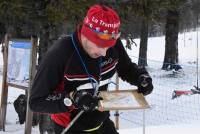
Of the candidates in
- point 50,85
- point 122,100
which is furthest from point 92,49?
point 122,100

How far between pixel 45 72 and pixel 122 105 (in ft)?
2.11

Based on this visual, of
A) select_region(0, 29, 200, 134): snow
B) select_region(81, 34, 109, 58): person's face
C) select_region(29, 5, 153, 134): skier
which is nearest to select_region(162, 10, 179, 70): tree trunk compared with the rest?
select_region(0, 29, 200, 134): snow

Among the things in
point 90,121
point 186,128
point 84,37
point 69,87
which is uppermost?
point 84,37

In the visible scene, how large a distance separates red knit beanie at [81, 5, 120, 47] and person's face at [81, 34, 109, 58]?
0.03 m

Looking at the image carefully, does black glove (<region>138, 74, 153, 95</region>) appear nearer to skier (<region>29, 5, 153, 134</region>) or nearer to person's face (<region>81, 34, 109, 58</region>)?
skier (<region>29, 5, 153, 134</region>)

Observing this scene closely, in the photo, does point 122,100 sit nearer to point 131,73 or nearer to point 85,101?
point 131,73

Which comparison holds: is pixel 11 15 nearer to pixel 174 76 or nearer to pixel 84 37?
pixel 84 37

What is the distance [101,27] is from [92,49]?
16cm

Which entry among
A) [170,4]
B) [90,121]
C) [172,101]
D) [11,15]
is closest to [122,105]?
[90,121]

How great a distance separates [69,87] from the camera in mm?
3338

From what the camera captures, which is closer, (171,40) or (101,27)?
(101,27)

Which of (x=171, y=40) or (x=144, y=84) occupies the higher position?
(x=144, y=84)

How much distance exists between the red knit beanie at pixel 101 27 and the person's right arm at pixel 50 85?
8.7 inches

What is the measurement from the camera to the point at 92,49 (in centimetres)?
325
